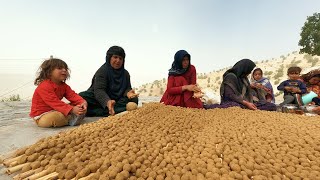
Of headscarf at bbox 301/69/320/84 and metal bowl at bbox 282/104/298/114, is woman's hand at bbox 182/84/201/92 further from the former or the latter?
headscarf at bbox 301/69/320/84

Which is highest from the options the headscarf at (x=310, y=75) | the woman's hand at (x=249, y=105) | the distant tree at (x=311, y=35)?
the distant tree at (x=311, y=35)

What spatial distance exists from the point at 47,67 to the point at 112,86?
1.14 meters

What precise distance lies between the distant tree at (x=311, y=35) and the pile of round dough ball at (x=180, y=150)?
16154 millimetres

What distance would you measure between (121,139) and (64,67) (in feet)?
5.07

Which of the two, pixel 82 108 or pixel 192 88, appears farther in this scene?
pixel 192 88

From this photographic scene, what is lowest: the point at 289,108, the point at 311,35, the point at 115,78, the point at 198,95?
the point at 289,108

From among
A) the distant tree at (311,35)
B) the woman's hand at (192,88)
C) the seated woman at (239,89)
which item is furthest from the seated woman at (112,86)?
the distant tree at (311,35)

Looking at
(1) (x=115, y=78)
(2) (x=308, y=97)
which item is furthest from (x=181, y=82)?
(2) (x=308, y=97)

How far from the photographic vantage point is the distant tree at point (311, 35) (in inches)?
652

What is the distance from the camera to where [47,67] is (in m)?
3.29

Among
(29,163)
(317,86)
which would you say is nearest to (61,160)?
(29,163)

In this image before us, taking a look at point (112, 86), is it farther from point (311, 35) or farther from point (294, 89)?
point (311, 35)

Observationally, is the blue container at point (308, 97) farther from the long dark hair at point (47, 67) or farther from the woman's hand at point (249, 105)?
the long dark hair at point (47, 67)

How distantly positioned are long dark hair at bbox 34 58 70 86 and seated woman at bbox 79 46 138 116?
2.40 ft
